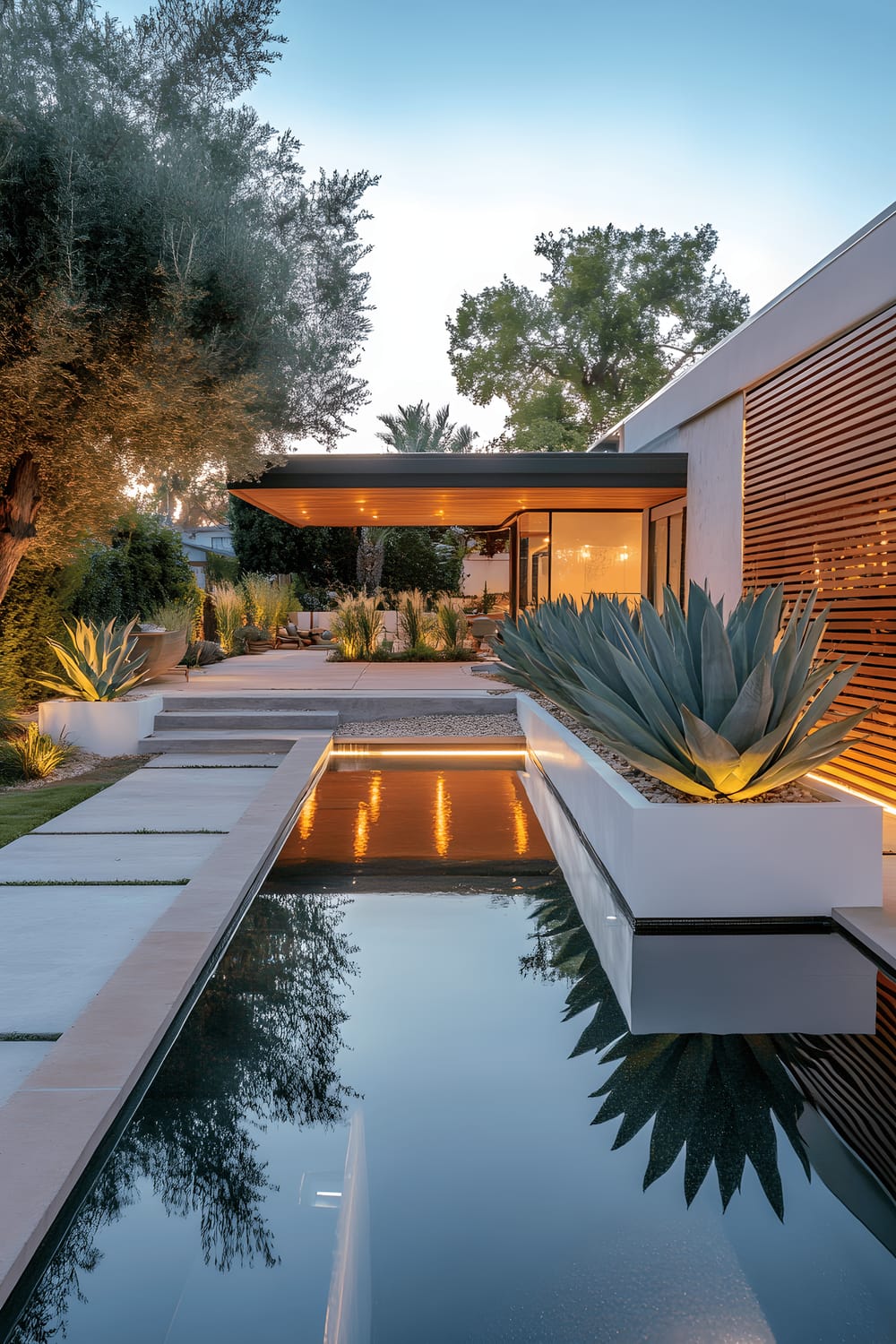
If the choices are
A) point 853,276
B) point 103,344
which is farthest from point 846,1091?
point 103,344

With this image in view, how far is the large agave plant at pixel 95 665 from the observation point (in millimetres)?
9125

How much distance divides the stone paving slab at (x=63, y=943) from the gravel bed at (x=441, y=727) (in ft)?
16.6

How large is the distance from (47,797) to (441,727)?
3974mm

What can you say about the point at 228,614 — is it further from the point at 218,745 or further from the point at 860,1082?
the point at 860,1082

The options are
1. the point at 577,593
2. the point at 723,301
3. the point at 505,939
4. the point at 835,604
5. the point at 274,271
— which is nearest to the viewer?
the point at 505,939

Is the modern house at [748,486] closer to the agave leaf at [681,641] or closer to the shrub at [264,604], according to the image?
the agave leaf at [681,641]

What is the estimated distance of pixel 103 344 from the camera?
280 inches

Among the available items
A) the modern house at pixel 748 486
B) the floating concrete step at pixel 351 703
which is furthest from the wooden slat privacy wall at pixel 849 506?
the floating concrete step at pixel 351 703

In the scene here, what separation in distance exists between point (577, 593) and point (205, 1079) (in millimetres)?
14001

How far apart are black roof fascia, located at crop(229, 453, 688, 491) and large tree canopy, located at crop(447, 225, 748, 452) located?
24054 mm

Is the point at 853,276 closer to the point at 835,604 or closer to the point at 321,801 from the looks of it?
the point at 835,604

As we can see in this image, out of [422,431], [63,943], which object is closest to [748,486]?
[63,943]

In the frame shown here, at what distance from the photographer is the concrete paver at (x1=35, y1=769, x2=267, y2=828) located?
5.90m

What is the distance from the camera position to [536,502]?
15719mm
